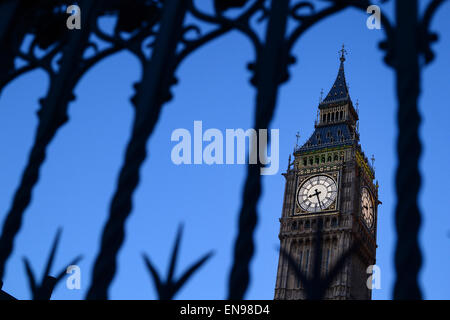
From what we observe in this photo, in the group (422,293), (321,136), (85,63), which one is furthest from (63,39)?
(321,136)

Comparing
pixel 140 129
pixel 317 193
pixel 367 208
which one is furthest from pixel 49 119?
pixel 367 208

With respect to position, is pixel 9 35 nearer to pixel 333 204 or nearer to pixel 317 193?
pixel 333 204

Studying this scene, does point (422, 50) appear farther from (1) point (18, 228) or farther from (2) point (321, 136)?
(2) point (321, 136)

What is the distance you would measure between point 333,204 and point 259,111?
1520 inches

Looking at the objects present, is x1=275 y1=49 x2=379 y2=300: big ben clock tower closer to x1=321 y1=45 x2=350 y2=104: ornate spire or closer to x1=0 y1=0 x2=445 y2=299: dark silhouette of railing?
x1=321 y1=45 x2=350 y2=104: ornate spire

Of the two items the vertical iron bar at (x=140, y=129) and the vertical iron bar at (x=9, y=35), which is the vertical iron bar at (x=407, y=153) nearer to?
the vertical iron bar at (x=140, y=129)

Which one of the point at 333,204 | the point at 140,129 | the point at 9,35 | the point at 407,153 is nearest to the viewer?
the point at 407,153

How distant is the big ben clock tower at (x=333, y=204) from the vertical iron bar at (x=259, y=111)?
35.5 meters

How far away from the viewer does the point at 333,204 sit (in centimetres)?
4141

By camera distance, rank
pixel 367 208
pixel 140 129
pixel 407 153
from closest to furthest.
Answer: pixel 407 153 < pixel 140 129 < pixel 367 208

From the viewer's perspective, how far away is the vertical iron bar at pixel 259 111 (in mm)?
3109

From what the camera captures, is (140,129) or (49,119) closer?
(140,129)

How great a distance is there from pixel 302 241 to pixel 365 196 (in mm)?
5588
